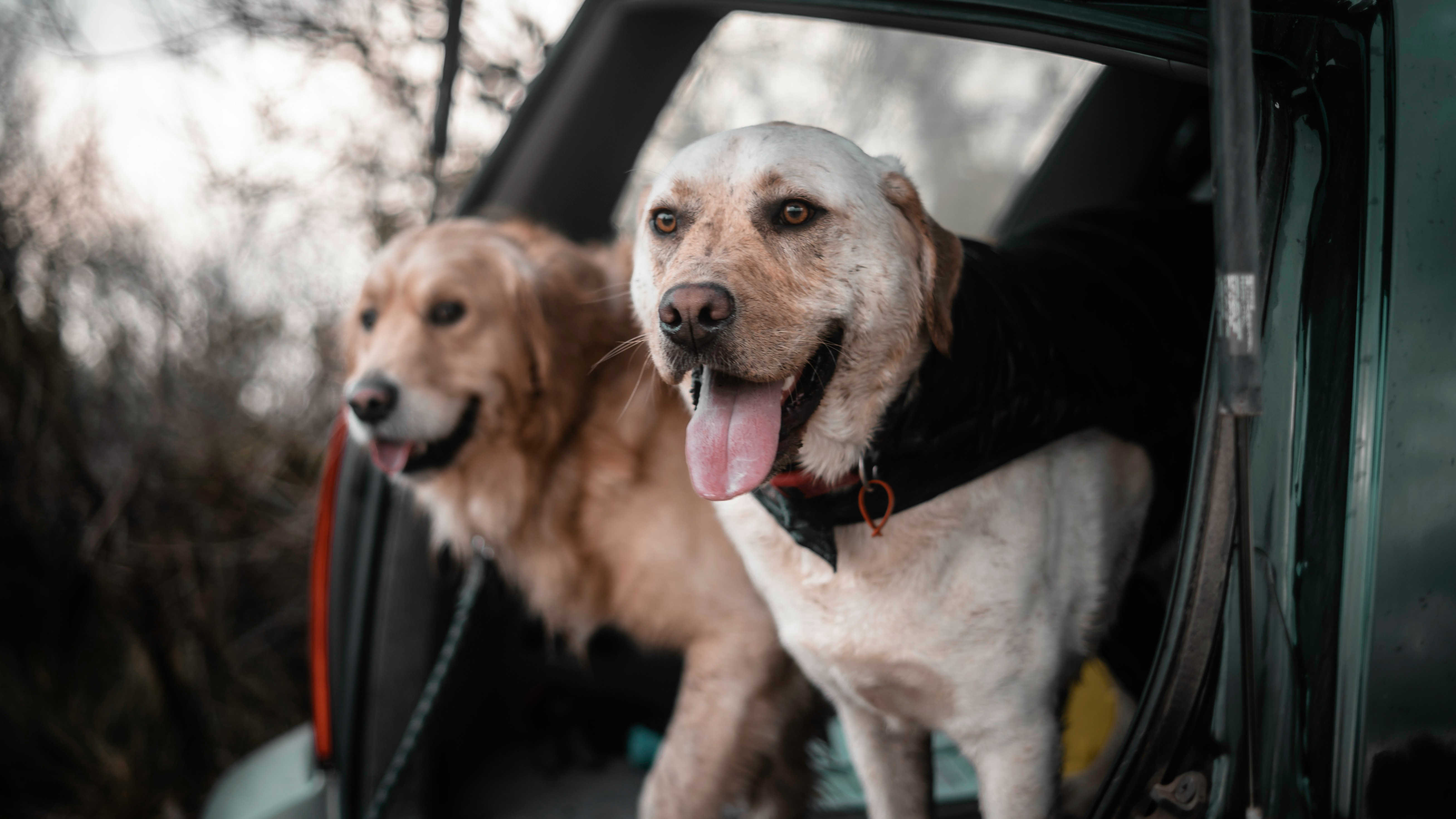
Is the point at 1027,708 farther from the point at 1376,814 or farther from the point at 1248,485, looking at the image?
the point at 1248,485

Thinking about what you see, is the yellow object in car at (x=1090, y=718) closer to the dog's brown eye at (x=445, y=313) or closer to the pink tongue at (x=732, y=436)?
the pink tongue at (x=732, y=436)

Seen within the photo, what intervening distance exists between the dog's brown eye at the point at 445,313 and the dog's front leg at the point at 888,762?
133cm

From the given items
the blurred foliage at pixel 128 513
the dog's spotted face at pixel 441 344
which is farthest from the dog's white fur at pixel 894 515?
the blurred foliage at pixel 128 513

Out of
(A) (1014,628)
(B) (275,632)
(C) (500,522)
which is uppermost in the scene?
(A) (1014,628)

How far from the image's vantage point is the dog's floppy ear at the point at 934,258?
48.4 inches

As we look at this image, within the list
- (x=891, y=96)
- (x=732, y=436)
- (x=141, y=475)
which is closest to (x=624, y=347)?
(x=732, y=436)

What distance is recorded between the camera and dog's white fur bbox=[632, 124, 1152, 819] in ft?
3.85

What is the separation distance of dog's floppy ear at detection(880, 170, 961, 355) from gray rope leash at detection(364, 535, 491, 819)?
4.96 ft

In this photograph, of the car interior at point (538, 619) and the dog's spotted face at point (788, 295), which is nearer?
the dog's spotted face at point (788, 295)

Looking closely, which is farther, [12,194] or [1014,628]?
[12,194]

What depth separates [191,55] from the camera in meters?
3.32

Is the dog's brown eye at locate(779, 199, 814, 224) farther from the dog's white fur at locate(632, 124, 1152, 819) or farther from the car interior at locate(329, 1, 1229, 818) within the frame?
the car interior at locate(329, 1, 1229, 818)

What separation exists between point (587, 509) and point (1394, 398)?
5.75 ft

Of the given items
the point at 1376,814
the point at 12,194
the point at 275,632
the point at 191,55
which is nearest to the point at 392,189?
the point at 191,55
